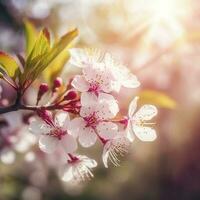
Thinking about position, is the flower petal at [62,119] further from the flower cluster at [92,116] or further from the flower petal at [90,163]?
the flower petal at [90,163]

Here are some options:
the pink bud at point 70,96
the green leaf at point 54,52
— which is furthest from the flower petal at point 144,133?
the green leaf at point 54,52

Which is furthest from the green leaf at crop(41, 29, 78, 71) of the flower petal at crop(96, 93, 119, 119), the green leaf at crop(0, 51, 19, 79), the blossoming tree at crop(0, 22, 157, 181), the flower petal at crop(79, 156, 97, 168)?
the flower petal at crop(79, 156, 97, 168)

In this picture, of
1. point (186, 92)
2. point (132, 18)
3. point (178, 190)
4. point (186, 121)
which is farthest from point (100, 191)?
point (132, 18)

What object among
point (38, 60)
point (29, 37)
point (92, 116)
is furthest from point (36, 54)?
point (29, 37)

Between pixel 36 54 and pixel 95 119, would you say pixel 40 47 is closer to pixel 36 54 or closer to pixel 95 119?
pixel 36 54

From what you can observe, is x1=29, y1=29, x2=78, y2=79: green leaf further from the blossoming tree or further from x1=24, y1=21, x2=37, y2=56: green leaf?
x1=24, y1=21, x2=37, y2=56: green leaf
